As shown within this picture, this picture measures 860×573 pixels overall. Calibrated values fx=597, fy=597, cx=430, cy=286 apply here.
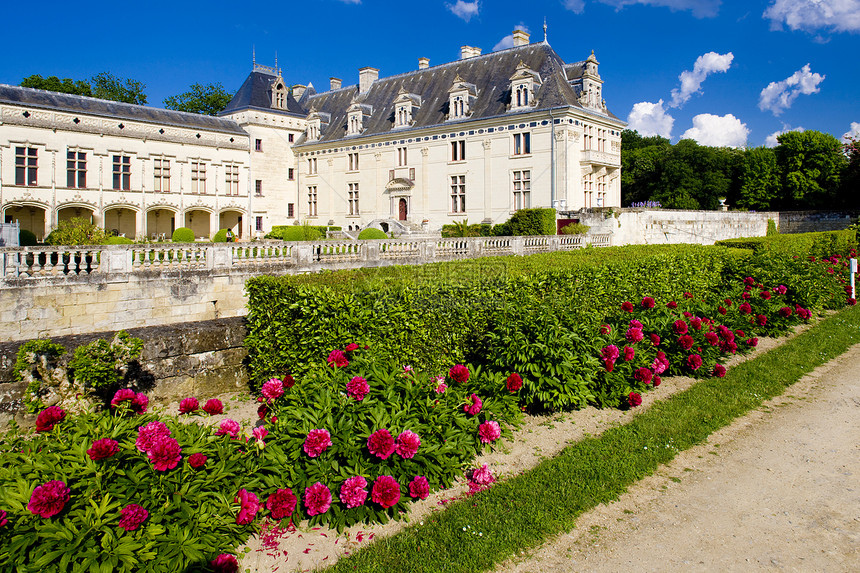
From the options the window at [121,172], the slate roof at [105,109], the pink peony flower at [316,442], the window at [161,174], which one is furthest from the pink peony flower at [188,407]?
the window at [161,174]

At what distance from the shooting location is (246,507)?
4102mm

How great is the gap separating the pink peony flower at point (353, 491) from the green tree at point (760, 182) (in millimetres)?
54561

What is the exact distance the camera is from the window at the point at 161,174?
3434 cm

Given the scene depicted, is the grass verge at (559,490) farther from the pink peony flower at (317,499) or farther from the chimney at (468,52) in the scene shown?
the chimney at (468,52)

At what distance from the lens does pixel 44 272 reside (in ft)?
37.8

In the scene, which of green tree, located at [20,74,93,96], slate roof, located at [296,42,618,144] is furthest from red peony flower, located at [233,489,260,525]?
green tree, located at [20,74,93,96]

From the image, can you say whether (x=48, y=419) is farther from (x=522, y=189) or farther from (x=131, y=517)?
(x=522, y=189)

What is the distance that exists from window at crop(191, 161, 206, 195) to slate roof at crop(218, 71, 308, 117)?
5.44 meters

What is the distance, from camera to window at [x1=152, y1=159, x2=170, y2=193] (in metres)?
34.3

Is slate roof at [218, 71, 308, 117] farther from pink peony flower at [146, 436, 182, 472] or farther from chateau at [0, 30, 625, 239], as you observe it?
pink peony flower at [146, 436, 182, 472]

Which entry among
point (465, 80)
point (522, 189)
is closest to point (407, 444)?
point (522, 189)

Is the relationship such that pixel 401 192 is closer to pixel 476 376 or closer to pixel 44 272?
pixel 44 272

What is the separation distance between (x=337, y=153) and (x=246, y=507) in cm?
3761

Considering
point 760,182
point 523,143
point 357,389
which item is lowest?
point 357,389
